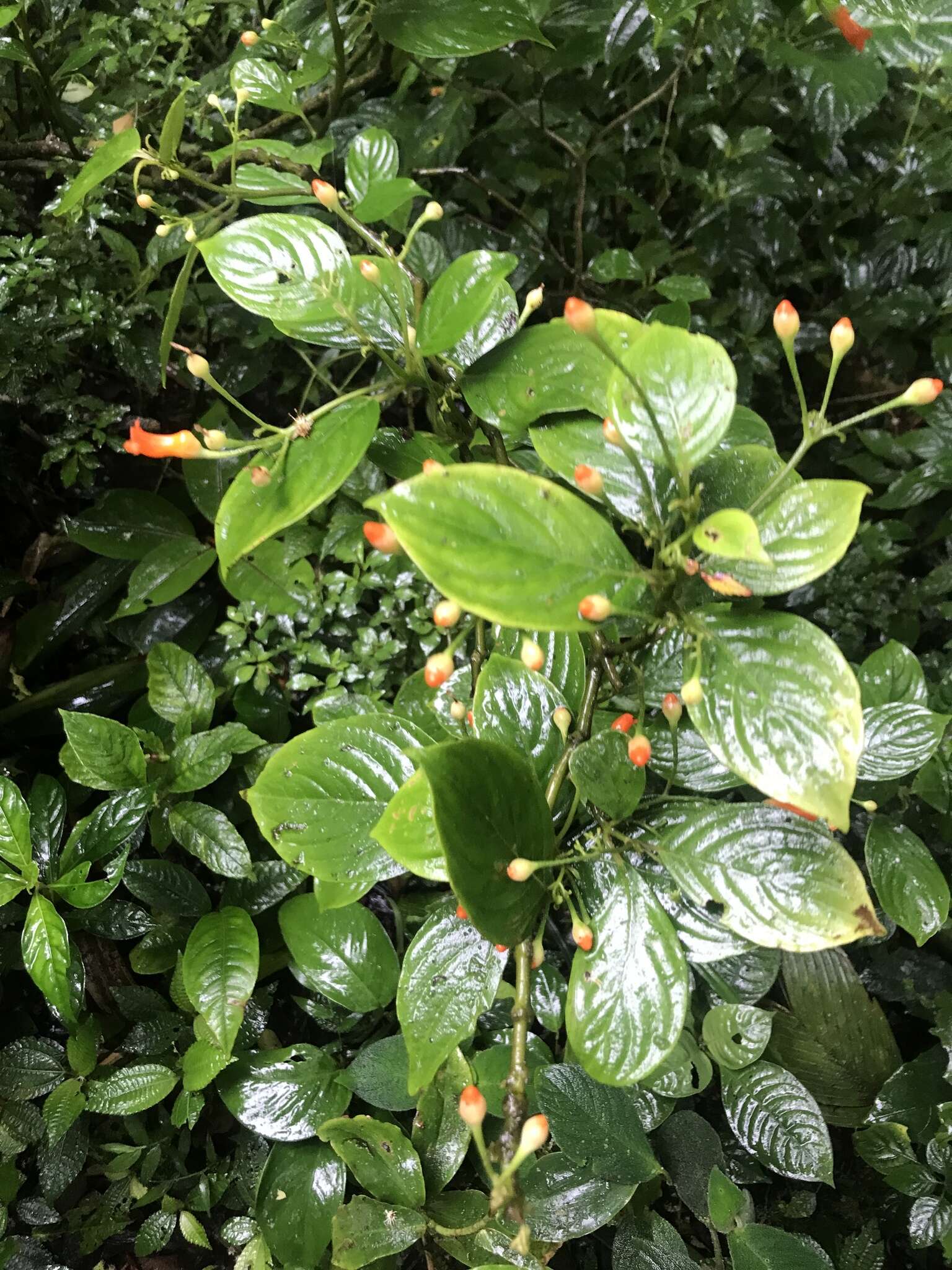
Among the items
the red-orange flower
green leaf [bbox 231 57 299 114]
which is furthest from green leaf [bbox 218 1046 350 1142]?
the red-orange flower

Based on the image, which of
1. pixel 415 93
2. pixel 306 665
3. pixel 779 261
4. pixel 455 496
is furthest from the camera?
pixel 779 261

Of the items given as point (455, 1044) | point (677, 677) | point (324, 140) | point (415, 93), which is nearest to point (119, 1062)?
point (455, 1044)

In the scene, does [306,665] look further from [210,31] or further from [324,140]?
[210,31]

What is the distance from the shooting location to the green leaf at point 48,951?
2.49ft

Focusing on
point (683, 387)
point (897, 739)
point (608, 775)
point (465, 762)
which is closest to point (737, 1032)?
point (897, 739)

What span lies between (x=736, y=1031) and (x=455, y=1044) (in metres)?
0.40

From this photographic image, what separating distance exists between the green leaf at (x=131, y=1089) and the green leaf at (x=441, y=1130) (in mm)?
336

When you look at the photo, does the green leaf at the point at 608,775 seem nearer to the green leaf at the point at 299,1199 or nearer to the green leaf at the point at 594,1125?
the green leaf at the point at 594,1125

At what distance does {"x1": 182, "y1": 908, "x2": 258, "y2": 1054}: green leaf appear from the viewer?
812 millimetres

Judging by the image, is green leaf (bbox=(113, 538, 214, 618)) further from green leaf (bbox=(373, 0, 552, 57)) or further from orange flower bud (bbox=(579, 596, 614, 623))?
orange flower bud (bbox=(579, 596, 614, 623))

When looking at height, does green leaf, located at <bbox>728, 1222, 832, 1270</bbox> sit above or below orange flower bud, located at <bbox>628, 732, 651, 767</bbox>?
below

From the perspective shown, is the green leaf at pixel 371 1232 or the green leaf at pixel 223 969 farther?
the green leaf at pixel 223 969

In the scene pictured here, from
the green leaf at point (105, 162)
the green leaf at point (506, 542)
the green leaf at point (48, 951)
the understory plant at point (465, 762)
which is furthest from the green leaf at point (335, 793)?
the green leaf at point (105, 162)

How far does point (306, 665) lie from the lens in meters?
1.08
